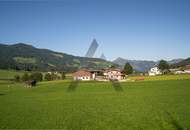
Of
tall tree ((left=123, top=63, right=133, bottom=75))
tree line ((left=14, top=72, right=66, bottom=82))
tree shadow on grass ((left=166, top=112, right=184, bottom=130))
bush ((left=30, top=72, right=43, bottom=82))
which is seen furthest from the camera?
tall tree ((left=123, top=63, right=133, bottom=75))

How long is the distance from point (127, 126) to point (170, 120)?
3.67 m

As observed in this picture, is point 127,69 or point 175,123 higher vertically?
point 127,69

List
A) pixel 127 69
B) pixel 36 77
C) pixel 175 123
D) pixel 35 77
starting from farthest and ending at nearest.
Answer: pixel 127 69 → pixel 36 77 → pixel 35 77 → pixel 175 123

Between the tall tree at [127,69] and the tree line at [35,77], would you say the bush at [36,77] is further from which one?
the tall tree at [127,69]

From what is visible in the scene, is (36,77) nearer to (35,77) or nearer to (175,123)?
(35,77)

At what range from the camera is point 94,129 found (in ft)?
47.2

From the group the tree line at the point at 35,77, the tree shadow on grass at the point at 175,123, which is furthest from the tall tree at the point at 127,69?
the tree shadow on grass at the point at 175,123

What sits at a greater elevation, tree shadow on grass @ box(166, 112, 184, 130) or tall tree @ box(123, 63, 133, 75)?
tall tree @ box(123, 63, 133, 75)

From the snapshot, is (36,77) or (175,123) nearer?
(175,123)

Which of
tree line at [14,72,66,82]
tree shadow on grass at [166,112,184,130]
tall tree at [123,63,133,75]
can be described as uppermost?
tall tree at [123,63,133,75]

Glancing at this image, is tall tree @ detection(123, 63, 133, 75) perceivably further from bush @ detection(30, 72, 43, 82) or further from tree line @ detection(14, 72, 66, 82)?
bush @ detection(30, 72, 43, 82)

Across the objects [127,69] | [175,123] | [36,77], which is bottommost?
[175,123]

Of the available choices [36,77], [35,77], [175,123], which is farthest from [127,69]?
[175,123]

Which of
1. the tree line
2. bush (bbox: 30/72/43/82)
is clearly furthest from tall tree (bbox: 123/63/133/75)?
bush (bbox: 30/72/43/82)
